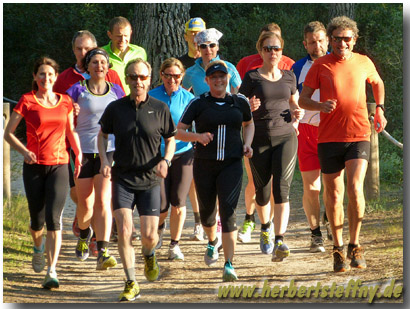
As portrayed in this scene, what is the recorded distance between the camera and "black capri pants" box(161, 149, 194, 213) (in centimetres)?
861

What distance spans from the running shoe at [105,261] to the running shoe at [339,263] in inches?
87.1

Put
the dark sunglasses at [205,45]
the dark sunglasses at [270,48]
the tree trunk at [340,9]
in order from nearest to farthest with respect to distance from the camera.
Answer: the dark sunglasses at [270,48] < the dark sunglasses at [205,45] < the tree trunk at [340,9]

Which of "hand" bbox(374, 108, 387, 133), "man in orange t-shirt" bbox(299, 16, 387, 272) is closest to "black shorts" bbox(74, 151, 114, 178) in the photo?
"man in orange t-shirt" bbox(299, 16, 387, 272)

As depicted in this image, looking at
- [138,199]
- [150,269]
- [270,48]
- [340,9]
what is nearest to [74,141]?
[138,199]

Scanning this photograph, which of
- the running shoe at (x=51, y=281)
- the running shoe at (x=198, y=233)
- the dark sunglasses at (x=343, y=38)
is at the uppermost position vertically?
the dark sunglasses at (x=343, y=38)

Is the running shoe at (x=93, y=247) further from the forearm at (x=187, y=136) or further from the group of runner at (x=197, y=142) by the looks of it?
the forearm at (x=187, y=136)

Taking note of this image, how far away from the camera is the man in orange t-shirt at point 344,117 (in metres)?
7.70

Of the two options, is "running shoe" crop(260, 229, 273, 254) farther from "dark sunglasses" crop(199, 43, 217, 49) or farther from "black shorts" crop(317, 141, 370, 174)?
"dark sunglasses" crop(199, 43, 217, 49)

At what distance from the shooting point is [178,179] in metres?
8.63

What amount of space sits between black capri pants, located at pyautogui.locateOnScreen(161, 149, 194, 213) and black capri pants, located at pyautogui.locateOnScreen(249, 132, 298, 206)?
732mm

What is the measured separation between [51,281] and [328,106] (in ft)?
10.3

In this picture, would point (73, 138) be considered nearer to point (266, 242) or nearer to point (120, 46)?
point (120, 46)

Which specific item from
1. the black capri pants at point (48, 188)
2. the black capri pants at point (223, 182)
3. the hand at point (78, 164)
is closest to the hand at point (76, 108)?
the hand at point (78, 164)

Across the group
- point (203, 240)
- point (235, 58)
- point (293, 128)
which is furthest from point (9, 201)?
point (235, 58)
